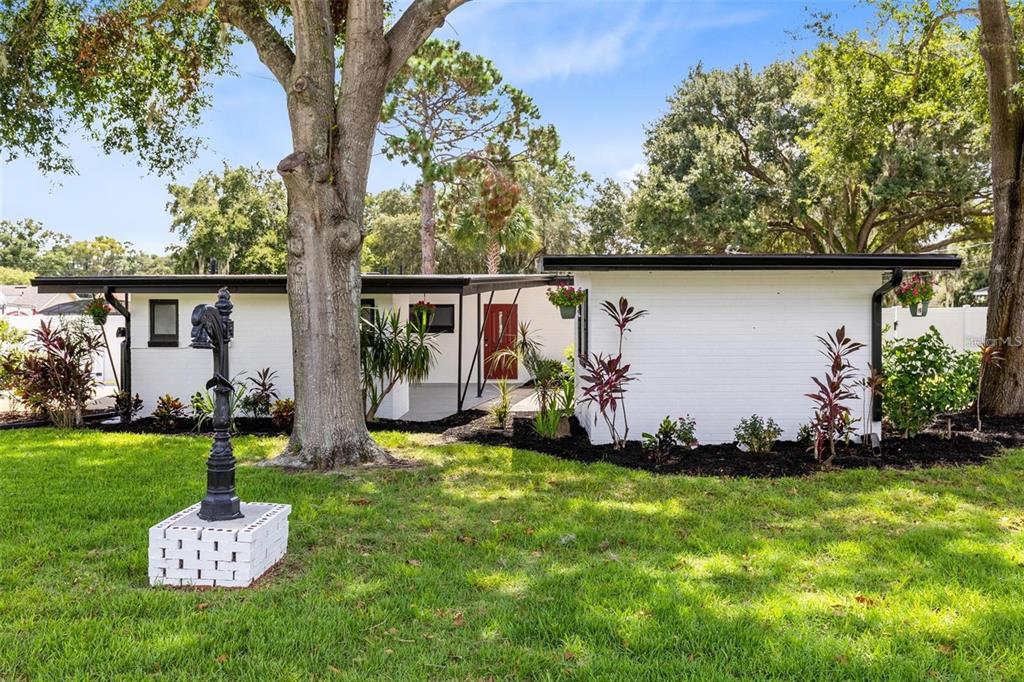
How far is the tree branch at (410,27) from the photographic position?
7430 mm

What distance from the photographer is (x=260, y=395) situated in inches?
389

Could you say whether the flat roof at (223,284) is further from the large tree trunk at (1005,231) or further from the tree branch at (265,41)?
the large tree trunk at (1005,231)

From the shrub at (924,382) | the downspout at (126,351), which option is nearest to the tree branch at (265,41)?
the downspout at (126,351)

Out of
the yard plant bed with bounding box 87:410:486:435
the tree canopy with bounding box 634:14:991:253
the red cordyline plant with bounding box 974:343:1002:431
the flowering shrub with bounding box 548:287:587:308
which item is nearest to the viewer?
the red cordyline plant with bounding box 974:343:1002:431

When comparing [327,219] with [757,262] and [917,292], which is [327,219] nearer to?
[757,262]

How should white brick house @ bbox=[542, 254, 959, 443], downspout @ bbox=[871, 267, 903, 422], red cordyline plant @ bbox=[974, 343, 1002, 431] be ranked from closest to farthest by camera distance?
downspout @ bbox=[871, 267, 903, 422] < white brick house @ bbox=[542, 254, 959, 443] < red cordyline plant @ bbox=[974, 343, 1002, 431]

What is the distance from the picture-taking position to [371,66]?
723cm

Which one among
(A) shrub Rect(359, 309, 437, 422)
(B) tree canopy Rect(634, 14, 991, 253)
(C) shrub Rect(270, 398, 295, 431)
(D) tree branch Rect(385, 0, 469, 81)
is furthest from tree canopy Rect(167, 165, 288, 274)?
(D) tree branch Rect(385, 0, 469, 81)

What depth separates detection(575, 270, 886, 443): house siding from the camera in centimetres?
775

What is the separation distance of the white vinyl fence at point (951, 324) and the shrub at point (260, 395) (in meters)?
15.3

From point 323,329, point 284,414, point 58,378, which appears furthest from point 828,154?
point 58,378

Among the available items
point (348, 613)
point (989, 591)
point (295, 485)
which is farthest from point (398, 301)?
point (989, 591)

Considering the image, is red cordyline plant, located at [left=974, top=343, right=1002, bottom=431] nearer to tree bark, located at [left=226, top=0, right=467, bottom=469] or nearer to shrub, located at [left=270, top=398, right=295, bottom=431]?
tree bark, located at [left=226, top=0, right=467, bottom=469]

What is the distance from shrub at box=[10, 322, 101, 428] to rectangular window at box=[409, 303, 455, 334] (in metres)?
6.37
